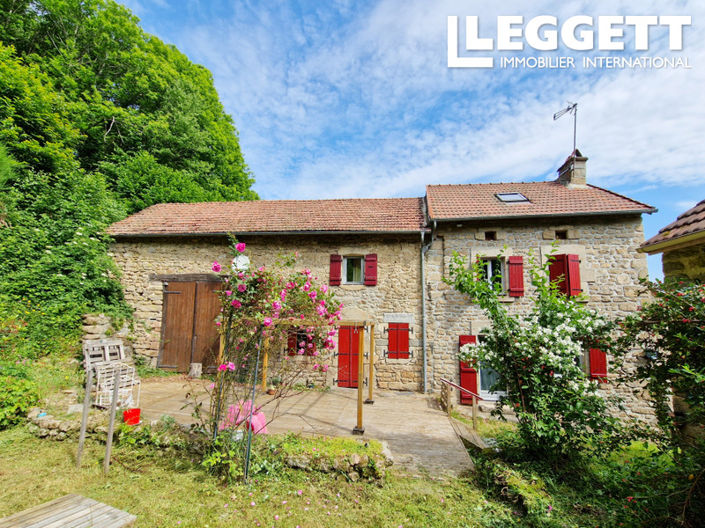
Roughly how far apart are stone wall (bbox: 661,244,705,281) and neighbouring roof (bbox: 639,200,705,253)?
20 centimetres

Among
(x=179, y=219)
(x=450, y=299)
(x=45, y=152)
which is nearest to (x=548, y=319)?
(x=450, y=299)

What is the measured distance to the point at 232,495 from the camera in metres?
3.17

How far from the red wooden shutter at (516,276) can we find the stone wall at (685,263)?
405cm

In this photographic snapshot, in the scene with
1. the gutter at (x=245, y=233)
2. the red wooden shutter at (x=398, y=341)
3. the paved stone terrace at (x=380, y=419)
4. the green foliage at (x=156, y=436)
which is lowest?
the paved stone terrace at (x=380, y=419)

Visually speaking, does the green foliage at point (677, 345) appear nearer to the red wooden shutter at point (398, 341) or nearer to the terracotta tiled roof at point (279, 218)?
the red wooden shutter at point (398, 341)

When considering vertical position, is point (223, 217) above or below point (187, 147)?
below

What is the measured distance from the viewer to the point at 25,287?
692cm

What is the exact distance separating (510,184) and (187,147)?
518 inches

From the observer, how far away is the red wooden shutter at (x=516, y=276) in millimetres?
7465

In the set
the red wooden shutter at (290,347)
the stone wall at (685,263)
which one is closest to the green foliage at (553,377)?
the stone wall at (685,263)

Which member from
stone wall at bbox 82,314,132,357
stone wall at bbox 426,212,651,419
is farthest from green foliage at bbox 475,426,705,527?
stone wall at bbox 82,314,132,357

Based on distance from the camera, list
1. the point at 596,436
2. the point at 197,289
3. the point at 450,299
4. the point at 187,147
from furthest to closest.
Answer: the point at 187,147
the point at 197,289
the point at 450,299
the point at 596,436

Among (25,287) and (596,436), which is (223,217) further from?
(596,436)

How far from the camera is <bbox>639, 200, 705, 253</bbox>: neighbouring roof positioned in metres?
2.89
